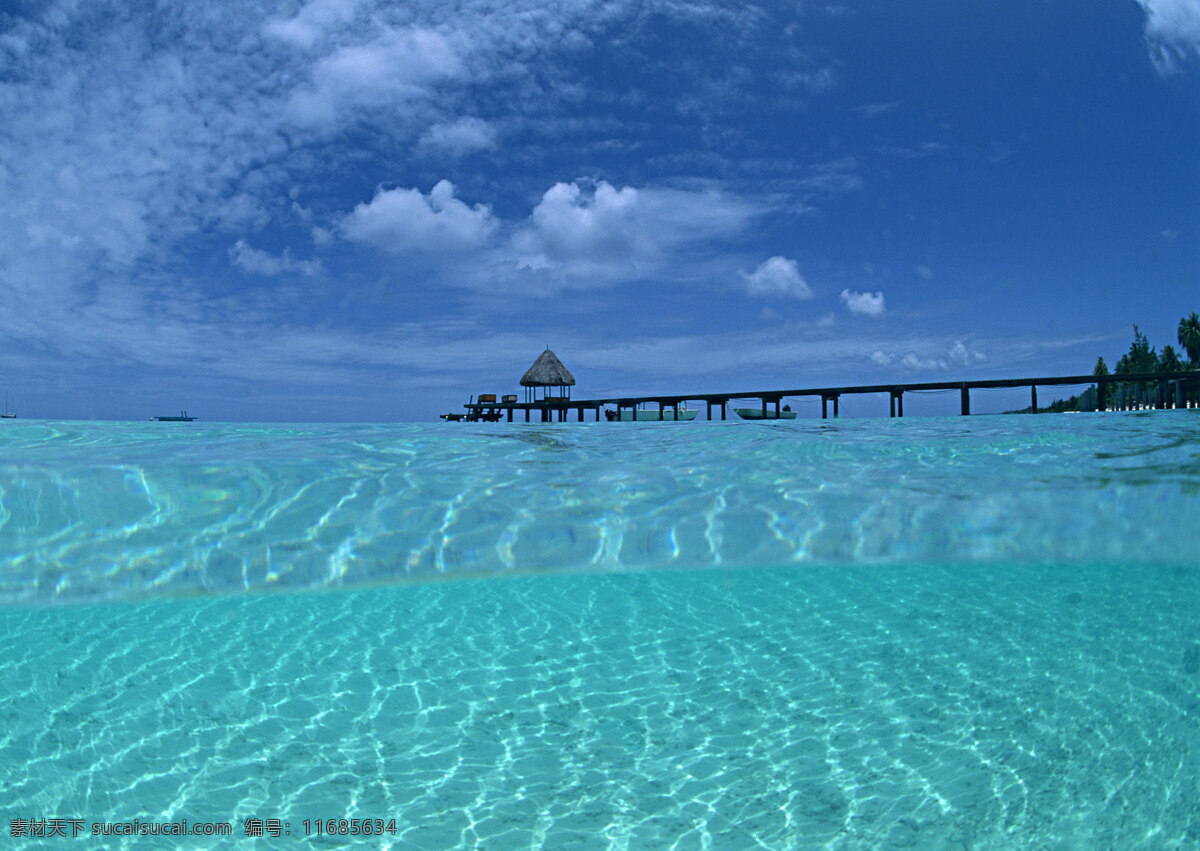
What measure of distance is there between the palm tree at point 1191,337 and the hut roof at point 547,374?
2285 inches

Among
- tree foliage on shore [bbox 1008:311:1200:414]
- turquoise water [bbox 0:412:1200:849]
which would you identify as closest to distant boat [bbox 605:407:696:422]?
turquoise water [bbox 0:412:1200:849]

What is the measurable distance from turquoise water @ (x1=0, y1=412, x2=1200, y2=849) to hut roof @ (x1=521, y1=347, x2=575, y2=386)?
23.9 metres

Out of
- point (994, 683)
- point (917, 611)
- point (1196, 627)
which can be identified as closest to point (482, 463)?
point (994, 683)

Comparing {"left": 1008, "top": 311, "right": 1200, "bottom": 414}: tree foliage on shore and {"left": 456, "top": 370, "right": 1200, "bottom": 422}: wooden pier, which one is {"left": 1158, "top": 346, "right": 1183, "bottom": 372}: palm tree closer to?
{"left": 1008, "top": 311, "right": 1200, "bottom": 414}: tree foliage on shore

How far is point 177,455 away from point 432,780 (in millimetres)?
4919

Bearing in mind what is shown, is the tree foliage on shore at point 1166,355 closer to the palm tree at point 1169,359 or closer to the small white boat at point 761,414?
the palm tree at point 1169,359

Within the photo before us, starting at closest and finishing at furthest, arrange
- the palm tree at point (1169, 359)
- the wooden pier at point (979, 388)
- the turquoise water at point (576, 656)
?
the turquoise water at point (576, 656) < the wooden pier at point (979, 388) < the palm tree at point (1169, 359)

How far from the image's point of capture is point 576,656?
31.6 ft

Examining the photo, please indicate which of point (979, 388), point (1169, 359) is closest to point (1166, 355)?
point (1169, 359)

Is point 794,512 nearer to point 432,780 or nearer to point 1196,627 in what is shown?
point 432,780

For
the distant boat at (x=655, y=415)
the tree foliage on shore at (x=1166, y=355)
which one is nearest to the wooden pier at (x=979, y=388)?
the distant boat at (x=655, y=415)

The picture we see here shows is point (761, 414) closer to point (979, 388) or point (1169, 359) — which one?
point (979, 388)

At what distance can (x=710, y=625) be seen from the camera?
39.5 ft

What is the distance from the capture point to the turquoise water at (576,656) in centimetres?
562
